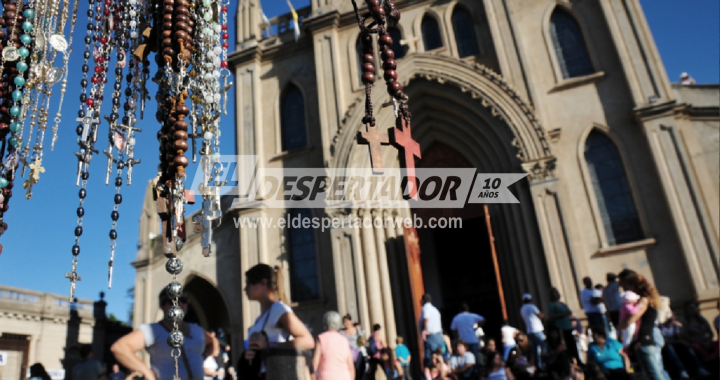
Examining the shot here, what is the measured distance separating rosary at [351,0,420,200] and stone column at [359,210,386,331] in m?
8.92

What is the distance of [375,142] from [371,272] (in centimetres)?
931

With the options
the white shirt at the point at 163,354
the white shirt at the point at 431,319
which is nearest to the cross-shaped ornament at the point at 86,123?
the white shirt at the point at 163,354

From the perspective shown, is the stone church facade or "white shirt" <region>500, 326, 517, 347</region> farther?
the stone church facade

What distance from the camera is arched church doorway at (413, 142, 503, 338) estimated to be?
1408 centimetres

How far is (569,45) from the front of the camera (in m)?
12.6

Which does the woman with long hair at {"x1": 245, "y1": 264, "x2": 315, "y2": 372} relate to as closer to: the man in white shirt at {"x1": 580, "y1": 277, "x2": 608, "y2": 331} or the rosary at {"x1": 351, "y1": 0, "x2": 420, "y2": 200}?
the rosary at {"x1": 351, "y1": 0, "x2": 420, "y2": 200}

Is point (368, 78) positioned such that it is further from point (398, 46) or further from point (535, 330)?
point (398, 46)

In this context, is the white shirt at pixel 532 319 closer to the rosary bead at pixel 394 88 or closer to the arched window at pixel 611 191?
the arched window at pixel 611 191

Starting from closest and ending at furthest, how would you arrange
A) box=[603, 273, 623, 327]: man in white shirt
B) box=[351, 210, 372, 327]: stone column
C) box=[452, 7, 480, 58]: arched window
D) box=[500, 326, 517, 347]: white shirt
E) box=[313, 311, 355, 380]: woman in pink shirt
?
box=[313, 311, 355, 380]: woman in pink shirt < box=[603, 273, 623, 327]: man in white shirt < box=[500, 326, 517, 347]: white shirt < box=[351, 210, 372, 327]: stone column < box=[452, 7, 480, 58]: arched window

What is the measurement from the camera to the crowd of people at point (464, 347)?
3283 millimetres

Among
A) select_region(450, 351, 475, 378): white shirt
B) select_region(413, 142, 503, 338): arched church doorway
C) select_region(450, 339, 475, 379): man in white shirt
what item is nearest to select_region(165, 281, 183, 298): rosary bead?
select_region(450, 339, 475, 379): man in white shirt

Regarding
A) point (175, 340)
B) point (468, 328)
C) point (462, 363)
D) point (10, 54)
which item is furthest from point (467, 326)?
point (10, 54)

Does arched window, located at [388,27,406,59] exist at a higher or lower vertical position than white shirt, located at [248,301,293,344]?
higher

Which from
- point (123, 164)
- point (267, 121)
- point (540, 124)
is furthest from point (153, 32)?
point (267, 121)
